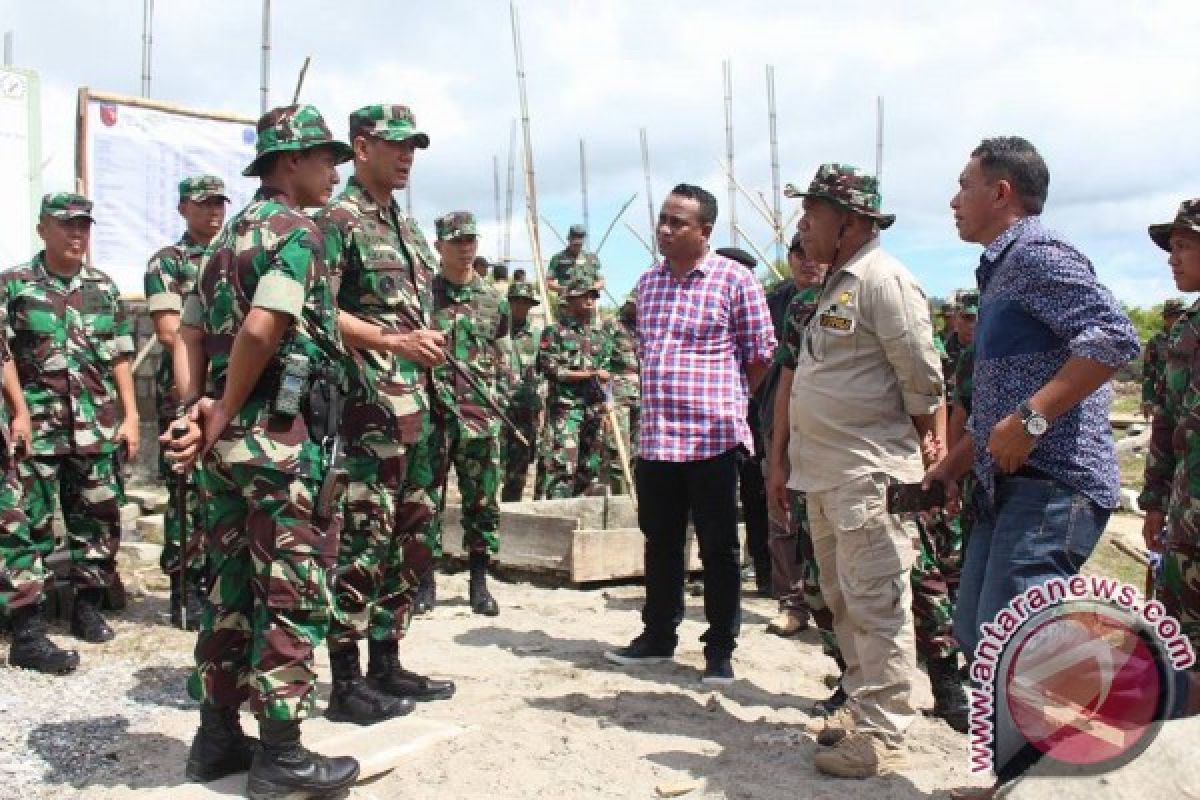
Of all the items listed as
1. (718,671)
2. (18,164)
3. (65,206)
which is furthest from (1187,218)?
(18,164)

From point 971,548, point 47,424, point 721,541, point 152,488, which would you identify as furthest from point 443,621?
point 152,488

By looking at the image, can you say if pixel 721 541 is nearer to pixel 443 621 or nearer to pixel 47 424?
pixel 443 621

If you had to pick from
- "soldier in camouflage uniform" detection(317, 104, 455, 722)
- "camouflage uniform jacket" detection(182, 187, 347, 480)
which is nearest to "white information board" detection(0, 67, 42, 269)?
"soldier in camouflage uniform" detection(317, 104, 455, 722)

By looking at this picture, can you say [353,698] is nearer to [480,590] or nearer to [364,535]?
[364,535]

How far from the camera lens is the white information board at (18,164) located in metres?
6.06

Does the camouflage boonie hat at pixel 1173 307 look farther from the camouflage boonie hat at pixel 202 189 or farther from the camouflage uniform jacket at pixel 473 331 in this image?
the camouflage boonie hat at pixel 202 189

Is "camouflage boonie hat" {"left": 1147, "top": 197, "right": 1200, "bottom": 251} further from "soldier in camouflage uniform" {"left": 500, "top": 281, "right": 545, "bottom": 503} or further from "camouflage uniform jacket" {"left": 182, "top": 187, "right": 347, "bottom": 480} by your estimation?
"soldier in camouflage uniform" {"left": 500, "top": 281, "right": 545, "bottom": 503}

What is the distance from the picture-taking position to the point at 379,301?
3.99 metres

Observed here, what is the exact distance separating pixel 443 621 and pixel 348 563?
6.31 ft

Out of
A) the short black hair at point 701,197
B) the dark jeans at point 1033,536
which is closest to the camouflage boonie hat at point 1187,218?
the dark jeans at point 1033,536

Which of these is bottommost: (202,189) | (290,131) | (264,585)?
(264,585)

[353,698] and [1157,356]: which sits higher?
[1157,356]

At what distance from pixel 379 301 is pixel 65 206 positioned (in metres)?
2.16

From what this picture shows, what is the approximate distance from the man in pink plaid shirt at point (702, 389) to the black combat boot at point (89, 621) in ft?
8.80
